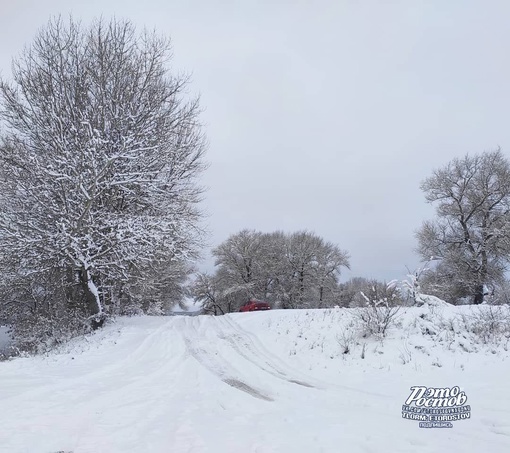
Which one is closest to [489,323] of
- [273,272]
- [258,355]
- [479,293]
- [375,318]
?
[375,318]

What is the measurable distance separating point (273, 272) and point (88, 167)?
1589 inches

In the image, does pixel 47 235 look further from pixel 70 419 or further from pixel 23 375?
pixel 70 419

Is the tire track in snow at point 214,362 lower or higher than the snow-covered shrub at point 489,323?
lower

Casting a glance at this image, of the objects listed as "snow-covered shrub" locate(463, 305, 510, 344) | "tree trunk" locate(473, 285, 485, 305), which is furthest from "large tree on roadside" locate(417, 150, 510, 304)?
"snow-covered shrub" locate(463, 305, 510, 344)

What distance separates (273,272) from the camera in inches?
2053

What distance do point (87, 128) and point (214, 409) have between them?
1167 cm

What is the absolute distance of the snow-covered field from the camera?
14.4 feet

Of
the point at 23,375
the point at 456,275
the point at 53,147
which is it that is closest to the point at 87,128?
the point at 53,147

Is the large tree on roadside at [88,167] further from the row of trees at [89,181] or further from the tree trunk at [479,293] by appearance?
the tree trunk at [479,293]

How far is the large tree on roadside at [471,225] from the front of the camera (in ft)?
92.7

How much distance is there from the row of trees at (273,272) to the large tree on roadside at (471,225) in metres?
20.7

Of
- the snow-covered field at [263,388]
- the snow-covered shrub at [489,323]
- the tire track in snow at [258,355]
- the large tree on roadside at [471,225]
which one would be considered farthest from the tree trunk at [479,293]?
the tire track in snow at [258,355]

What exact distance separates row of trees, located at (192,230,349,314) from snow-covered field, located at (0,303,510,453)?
37.4 meters

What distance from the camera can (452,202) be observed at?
31422mm
